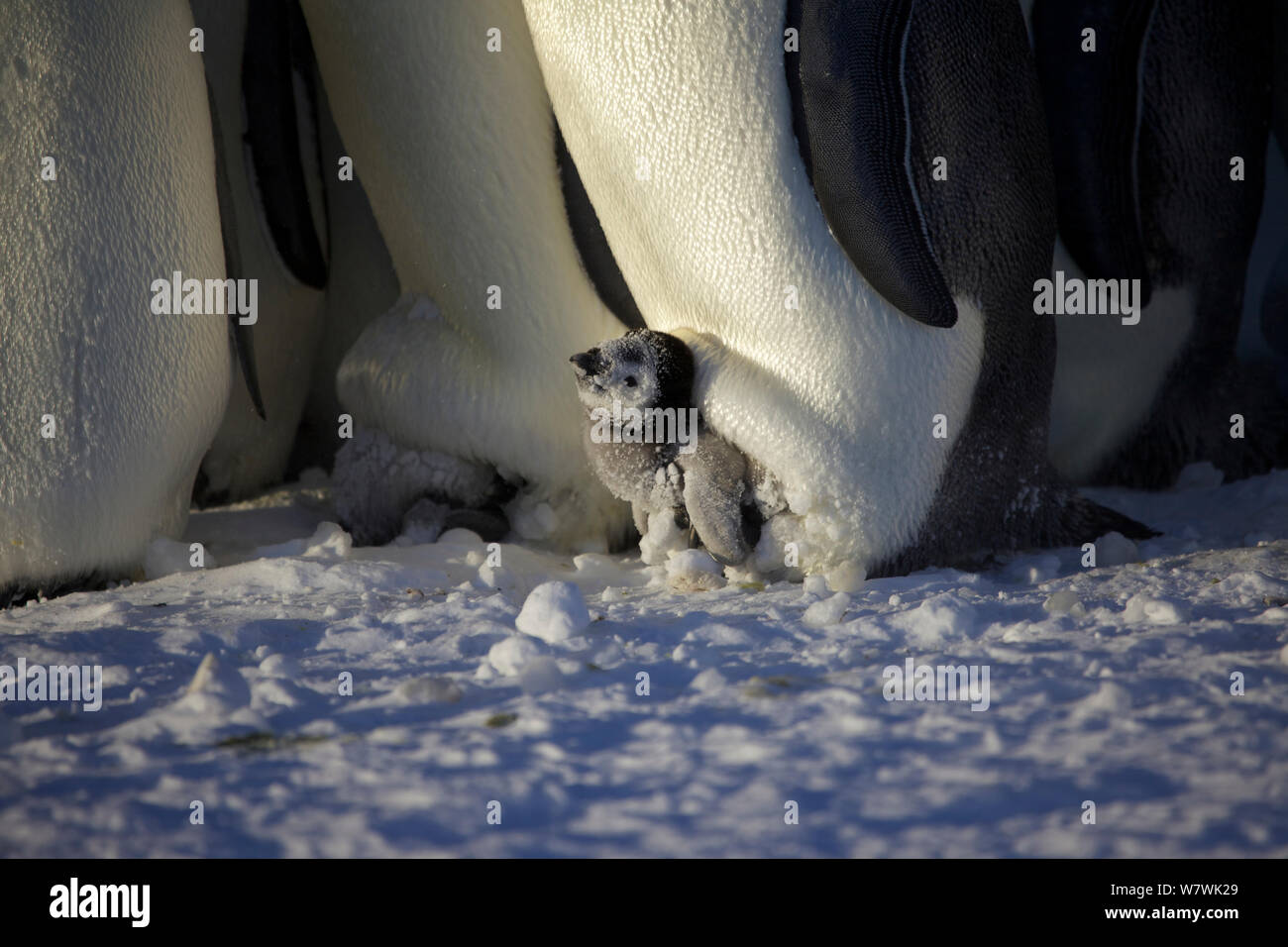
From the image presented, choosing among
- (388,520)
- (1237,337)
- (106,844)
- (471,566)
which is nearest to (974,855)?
(106,844)

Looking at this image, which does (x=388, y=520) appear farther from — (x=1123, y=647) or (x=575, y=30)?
(x=1123, y=647)

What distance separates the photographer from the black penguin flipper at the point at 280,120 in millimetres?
1448

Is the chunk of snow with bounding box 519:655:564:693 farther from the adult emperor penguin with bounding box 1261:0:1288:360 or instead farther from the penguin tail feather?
the adult emperor penguin with bounding box 1261:0:1288:360

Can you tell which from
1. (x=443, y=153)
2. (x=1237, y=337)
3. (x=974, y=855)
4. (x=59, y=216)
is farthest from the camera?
(x=1237, y=337)

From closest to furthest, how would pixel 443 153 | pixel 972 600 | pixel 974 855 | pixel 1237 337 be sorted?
1. pixel 974 855
2. pixel 972 600
3. pixel 443 153
4. pixel 1237 337

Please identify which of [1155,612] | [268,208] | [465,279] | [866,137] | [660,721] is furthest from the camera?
[268,208]

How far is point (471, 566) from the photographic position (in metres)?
1.20

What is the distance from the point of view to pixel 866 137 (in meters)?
0.99

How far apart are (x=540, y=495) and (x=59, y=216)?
0.61 m

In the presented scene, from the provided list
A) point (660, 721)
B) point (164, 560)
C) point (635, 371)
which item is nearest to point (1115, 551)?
point (635, 371)

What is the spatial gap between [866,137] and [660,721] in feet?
1.85

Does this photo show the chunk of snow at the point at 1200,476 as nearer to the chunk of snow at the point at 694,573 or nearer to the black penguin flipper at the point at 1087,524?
the black penguin flipper at the point at 1087,524

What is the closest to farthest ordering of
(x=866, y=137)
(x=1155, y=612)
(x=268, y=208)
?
(x=1155, y=612) → (x=866, y=137) → (x=268, y=208)

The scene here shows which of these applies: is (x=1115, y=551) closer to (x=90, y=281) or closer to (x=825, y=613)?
(x=825, y=613)
